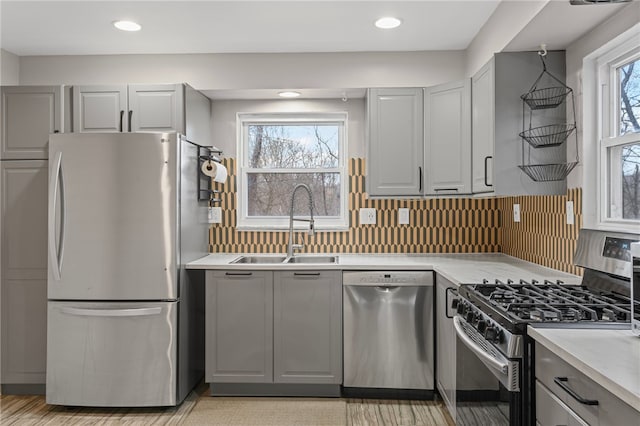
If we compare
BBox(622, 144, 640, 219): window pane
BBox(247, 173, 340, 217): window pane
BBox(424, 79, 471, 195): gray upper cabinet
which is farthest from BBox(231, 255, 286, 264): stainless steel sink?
BBox(622, 144, 640, 219): window pane

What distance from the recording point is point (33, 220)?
313 centimetres

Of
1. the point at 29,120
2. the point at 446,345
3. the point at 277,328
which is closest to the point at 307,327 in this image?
the point at 277,328

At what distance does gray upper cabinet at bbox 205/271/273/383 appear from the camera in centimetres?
308

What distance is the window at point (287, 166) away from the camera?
3771 millimetres

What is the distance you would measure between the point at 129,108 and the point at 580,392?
312 centimetres

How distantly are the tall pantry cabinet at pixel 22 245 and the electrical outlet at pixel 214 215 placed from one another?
3.73 feet

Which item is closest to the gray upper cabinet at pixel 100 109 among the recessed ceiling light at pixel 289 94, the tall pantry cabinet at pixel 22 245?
the tall pantry cabinet at pixel 22 245

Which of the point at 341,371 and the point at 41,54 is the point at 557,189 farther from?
the point at 41,54

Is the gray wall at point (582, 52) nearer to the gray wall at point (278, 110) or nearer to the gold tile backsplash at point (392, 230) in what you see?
the gold tile backsplash at point (392, 230)

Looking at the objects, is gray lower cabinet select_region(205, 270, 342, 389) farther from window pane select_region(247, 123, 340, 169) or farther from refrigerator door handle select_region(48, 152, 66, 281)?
window pane select_region(247, 123, 340, 169)

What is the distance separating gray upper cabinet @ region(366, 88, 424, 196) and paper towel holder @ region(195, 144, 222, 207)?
1.21 metres

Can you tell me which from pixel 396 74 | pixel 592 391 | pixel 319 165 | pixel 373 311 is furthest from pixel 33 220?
pixel 592 391

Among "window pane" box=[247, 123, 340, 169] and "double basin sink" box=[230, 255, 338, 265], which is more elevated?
"window pane" box=[247, 123, 340, 169]

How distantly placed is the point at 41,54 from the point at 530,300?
3.73m
